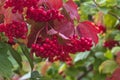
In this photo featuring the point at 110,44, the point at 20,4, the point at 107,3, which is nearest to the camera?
the point at 20,4

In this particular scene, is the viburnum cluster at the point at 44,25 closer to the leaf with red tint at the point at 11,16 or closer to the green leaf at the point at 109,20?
the leaf with red tint at the point at 11,16

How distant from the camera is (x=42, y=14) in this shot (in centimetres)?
117

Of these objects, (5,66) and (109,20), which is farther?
(109,20)

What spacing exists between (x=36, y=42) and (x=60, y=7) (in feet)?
0.47

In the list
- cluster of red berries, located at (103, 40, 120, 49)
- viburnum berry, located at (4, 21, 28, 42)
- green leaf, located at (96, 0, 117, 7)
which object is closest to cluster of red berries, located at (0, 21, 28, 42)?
viburnum berry, located at (4, 21, 28, 42)

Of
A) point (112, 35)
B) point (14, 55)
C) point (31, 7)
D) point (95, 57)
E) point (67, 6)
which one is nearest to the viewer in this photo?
point (31, 7)

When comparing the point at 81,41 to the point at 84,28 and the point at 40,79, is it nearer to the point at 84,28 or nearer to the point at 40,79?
the point at 84,28

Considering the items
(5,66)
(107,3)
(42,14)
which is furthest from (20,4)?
(107,3)

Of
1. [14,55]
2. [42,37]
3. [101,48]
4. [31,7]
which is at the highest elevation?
[31,7]

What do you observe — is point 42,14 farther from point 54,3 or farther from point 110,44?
point 110,44

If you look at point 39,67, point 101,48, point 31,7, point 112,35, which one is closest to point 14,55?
point 31,7

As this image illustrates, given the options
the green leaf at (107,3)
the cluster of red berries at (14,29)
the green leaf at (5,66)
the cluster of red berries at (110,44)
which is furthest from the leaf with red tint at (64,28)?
the cluster of red berries at (110,44)

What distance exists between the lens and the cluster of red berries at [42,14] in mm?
1170

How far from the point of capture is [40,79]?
1.59 meters
